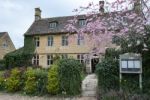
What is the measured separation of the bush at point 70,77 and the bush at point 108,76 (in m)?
1.46

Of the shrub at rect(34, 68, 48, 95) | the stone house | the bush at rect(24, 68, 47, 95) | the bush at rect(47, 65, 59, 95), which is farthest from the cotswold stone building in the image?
the bush at rect(47, 65, 59, 95)

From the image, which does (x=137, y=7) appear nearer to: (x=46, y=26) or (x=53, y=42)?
(x=53, y=42)

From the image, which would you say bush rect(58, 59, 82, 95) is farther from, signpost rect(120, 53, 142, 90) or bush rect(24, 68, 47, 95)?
signpost rect(120, 53, 142, 90)

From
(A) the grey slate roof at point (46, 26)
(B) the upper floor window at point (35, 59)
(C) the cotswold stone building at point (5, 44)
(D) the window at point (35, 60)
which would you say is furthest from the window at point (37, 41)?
(C) the cotswold stone building at point (5, 44)

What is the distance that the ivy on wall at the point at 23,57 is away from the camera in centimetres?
3322

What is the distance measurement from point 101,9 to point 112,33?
1558 mm

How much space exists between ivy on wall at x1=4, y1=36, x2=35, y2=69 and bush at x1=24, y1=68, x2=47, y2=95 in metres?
16.3

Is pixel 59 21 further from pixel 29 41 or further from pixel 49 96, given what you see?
pixel 49 96

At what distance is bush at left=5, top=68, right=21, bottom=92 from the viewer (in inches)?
671

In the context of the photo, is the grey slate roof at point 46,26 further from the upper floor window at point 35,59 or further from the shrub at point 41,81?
the shrub at point 41,81

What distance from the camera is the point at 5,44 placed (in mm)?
48688

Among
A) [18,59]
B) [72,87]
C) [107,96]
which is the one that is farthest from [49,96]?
[18,59]

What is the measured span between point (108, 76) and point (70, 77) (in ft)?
7.65

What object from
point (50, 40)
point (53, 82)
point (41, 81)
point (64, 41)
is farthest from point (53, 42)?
point (53, 82)
